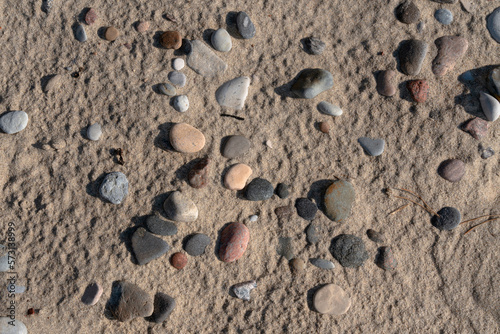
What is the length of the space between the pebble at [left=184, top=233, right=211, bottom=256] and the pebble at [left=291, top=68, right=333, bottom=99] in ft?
2.19

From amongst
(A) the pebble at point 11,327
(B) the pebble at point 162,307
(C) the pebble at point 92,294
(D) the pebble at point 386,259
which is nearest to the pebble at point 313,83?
(D) the pebble at point 386,259

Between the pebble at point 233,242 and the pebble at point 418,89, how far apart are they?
2.78ft

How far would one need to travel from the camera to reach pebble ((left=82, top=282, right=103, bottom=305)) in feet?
4.52

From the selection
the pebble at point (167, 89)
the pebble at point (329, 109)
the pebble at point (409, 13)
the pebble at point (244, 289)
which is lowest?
the pebble at point (244, 289)

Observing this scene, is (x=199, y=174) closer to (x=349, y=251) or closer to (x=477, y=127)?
(x=349, y=251)

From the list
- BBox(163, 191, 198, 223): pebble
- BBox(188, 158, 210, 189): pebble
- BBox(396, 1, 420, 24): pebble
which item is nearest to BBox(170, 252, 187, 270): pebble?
BBox(163, 191, 198, 223): pebble

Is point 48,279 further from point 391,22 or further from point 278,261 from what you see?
point 391,22

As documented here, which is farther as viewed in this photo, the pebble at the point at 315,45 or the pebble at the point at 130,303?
the pebble at the point at 315,45

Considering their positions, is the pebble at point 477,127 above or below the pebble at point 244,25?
below

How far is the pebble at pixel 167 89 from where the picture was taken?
1.44 metres

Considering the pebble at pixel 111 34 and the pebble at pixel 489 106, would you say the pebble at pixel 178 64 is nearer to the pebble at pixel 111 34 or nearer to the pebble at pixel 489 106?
the pebble at pixel 111 34

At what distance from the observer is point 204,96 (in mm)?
1470

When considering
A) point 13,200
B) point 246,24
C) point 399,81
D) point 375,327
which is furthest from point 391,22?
point 13,200

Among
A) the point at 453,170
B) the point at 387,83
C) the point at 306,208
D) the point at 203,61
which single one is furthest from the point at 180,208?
the point at 453,170
